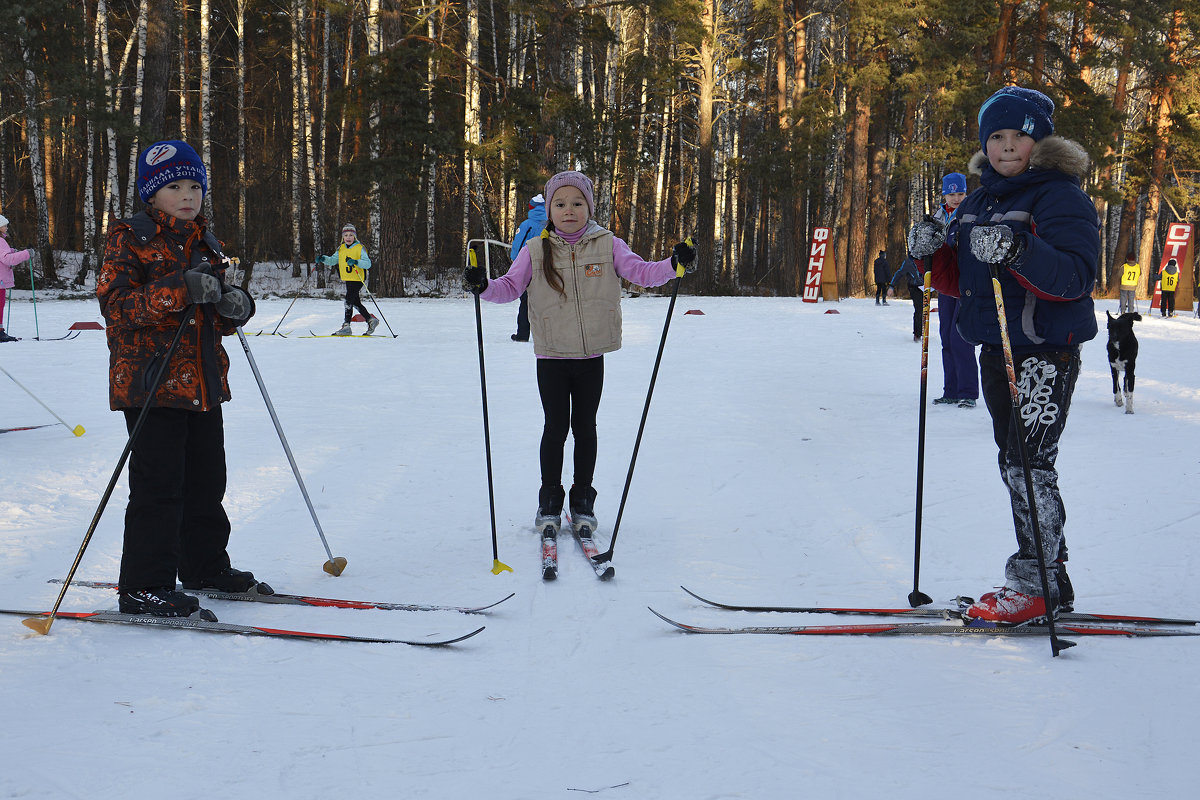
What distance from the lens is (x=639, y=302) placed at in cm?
1911

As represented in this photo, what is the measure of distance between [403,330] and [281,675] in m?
10.6

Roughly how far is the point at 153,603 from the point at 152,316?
100 cm

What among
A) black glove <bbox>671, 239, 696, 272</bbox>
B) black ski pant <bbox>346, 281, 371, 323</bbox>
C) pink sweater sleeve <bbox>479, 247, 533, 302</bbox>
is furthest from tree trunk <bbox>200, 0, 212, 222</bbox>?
black glove <bbox>671, 239, 696, 272</bbox>

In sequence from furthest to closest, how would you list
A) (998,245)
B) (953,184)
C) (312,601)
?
(953,184) → (312,601) → (998,245)

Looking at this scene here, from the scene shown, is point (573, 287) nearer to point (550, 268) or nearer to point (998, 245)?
point (550, 268)

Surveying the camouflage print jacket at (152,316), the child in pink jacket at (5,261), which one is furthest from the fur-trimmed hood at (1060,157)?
the child in pink jacket at (5,261)

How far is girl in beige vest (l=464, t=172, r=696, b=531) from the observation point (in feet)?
13.2

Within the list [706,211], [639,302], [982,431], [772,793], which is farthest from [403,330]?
[706,211]

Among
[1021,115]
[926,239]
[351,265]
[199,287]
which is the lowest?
[199,287]

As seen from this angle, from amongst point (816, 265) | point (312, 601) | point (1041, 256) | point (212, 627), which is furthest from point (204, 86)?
point (1041, 256)

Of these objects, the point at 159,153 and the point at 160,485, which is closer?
the point at 160,485

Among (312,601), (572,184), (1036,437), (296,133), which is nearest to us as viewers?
(1036,437)

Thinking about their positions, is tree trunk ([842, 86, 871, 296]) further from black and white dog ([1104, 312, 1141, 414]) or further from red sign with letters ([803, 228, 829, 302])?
black and white dog ([1104, 312, 1141, 414])

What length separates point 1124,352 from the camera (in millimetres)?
7051
